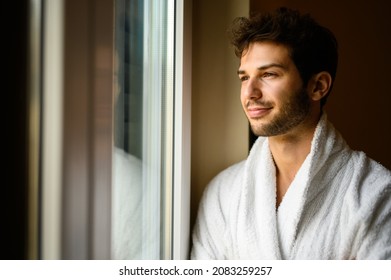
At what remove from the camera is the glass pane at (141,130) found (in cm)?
53

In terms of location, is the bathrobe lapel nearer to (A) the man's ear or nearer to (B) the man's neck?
(B) the man's neck

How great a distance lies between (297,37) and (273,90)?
3.9 inches

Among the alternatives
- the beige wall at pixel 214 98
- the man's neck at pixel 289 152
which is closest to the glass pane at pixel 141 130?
the beige wall at pixel 214 98

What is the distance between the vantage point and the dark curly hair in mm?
695

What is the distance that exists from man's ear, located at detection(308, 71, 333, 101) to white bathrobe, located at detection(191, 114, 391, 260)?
41 millimetres

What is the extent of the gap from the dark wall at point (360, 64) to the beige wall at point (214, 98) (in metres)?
0.11

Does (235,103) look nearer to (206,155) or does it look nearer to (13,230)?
(206,155)

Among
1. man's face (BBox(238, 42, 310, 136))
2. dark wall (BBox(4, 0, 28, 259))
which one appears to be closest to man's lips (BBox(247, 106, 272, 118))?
man's face (BBox(238, 42, 310, 136))

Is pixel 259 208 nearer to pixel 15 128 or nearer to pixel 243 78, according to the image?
pixel 243 78

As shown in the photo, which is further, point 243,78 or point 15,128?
point 243,78

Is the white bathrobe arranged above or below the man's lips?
below

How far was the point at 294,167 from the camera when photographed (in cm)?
73

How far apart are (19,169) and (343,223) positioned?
20.0 inches

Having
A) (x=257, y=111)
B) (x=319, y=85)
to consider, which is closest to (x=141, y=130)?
(x=257, y=111)
